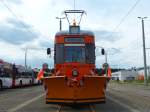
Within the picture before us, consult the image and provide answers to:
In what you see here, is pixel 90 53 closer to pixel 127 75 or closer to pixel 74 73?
pixel 74 73

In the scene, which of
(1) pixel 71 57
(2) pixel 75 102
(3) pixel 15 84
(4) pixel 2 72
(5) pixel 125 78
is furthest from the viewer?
(5) pixel 125 78

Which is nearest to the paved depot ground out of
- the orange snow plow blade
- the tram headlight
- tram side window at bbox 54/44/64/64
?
the orange snow plow blade

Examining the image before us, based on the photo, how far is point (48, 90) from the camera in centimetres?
1953

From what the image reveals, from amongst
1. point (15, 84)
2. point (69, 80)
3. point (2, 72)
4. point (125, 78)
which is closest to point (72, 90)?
point (69, 80)

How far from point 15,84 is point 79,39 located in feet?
104

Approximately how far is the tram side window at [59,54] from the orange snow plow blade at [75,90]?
2018 mm

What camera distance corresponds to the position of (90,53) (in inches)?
847

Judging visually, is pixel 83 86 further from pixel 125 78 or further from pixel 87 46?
pixel 125 78

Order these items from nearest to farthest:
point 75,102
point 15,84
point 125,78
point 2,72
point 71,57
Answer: point 75,102
point 71,57
point 2,72
point 15,84
point 125,78

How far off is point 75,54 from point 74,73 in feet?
6.56

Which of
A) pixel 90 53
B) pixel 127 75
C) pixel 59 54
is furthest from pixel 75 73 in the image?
pixel 127 75

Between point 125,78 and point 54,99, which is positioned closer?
point 54,99

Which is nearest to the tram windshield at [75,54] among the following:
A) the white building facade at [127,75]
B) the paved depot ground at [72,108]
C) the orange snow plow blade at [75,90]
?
the orange snow plow blade at [75,90]

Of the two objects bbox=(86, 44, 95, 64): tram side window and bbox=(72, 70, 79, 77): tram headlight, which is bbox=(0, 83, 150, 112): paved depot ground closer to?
bbox=(72, 70, 79, 77): tram headlight
